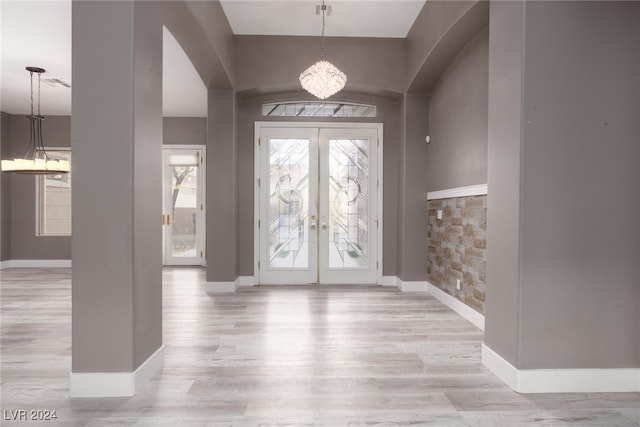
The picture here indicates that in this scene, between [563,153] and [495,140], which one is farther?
[495,140]

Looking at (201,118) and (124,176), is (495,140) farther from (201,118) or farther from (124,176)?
(201,118)

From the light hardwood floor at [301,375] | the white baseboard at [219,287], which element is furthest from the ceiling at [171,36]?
the light hardwood floor at [301,375]

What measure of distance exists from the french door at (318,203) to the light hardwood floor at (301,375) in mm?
1526

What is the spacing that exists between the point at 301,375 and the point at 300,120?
4.24m

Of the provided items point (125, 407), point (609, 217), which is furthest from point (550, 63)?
point (125, 407)

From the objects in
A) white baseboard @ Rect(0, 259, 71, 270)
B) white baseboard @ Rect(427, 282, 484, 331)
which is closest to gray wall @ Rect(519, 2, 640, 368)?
white baseboard @ Rect(427, 282, 484, 331)

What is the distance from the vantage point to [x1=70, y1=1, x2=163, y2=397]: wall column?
238cm

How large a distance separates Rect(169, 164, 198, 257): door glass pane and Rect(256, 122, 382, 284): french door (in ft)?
10.2

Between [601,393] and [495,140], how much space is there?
1721 mm

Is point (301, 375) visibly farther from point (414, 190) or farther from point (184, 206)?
point (184, 206)

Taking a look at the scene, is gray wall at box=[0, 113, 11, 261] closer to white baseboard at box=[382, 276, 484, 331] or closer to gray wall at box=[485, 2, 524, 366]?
white baseboard at box=[382, 276, 484, 331]

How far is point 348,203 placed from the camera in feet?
20.4

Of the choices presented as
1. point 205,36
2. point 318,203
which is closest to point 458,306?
point 318,203

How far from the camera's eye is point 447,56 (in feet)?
15.1
